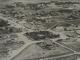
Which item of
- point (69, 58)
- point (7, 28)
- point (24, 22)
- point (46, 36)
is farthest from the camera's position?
point (24, 22)

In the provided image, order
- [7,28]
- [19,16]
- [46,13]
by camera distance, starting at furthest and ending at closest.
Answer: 1. [46,13]
2. [19,16]
3. [7,28]

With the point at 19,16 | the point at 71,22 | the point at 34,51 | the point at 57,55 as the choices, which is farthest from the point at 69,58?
the point at 19,16

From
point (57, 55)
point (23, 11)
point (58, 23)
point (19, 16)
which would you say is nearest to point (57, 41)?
point (57, 55)

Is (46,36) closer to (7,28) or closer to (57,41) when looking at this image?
(57,41)

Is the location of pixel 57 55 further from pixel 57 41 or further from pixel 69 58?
pixel 57 41

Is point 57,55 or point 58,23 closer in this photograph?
point 57,55

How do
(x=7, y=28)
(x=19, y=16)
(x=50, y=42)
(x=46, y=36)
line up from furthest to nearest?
(x=19, y=16)
(x=7, y=28)
(x=46, y=36)
(x=50, y=42)
